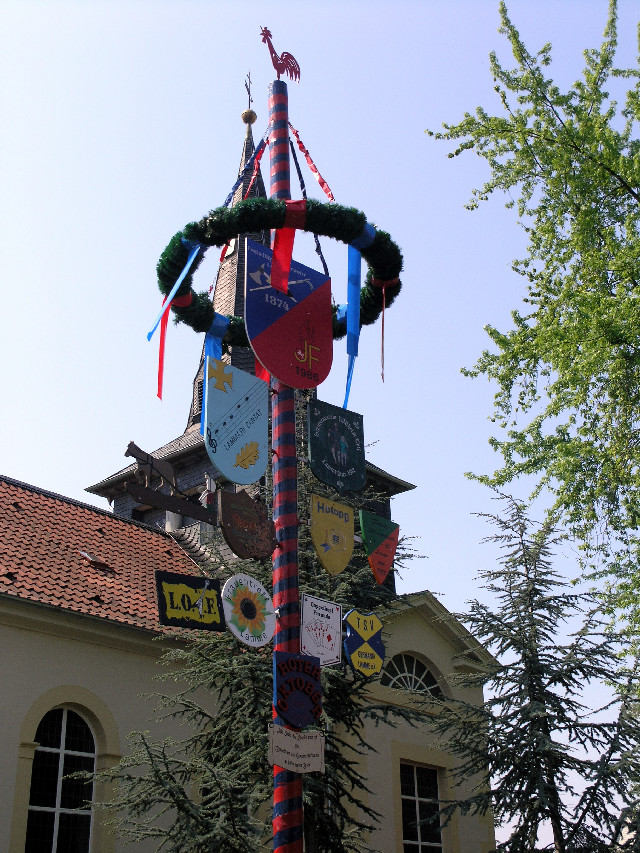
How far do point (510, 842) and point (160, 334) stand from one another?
8459mm

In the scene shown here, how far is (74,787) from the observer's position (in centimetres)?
1278

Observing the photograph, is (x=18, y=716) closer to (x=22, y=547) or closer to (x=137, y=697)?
(x=137, y=697)

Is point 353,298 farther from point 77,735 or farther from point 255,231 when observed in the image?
point 77,735

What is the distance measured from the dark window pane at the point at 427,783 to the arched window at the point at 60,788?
6.85 metres

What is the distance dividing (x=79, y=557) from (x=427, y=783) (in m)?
7.88

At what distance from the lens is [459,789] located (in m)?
17.6

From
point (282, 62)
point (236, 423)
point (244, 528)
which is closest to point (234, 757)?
point (244, 528)

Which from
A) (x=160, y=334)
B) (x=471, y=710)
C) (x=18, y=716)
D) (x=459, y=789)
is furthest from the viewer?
(x=459, y=789)

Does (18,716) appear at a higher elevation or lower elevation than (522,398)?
lower

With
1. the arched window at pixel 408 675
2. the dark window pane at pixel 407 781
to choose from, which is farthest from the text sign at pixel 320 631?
the dark window pane at pixel 407 781

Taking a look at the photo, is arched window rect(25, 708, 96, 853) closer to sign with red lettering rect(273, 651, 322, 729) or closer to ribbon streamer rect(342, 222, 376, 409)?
sign with red lettering rect(273, 651, 322, 729)

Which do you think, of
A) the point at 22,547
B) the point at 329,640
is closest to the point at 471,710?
the point at 329,640

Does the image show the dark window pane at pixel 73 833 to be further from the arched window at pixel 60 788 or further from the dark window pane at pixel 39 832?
the dark window pane at pixel 39 832

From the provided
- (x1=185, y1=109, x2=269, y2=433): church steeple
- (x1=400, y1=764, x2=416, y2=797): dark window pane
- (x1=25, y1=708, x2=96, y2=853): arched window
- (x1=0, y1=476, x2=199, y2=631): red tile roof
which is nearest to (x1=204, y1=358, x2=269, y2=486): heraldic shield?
(x1=0, y1=476, x2=199, y2=631): red tile roof
